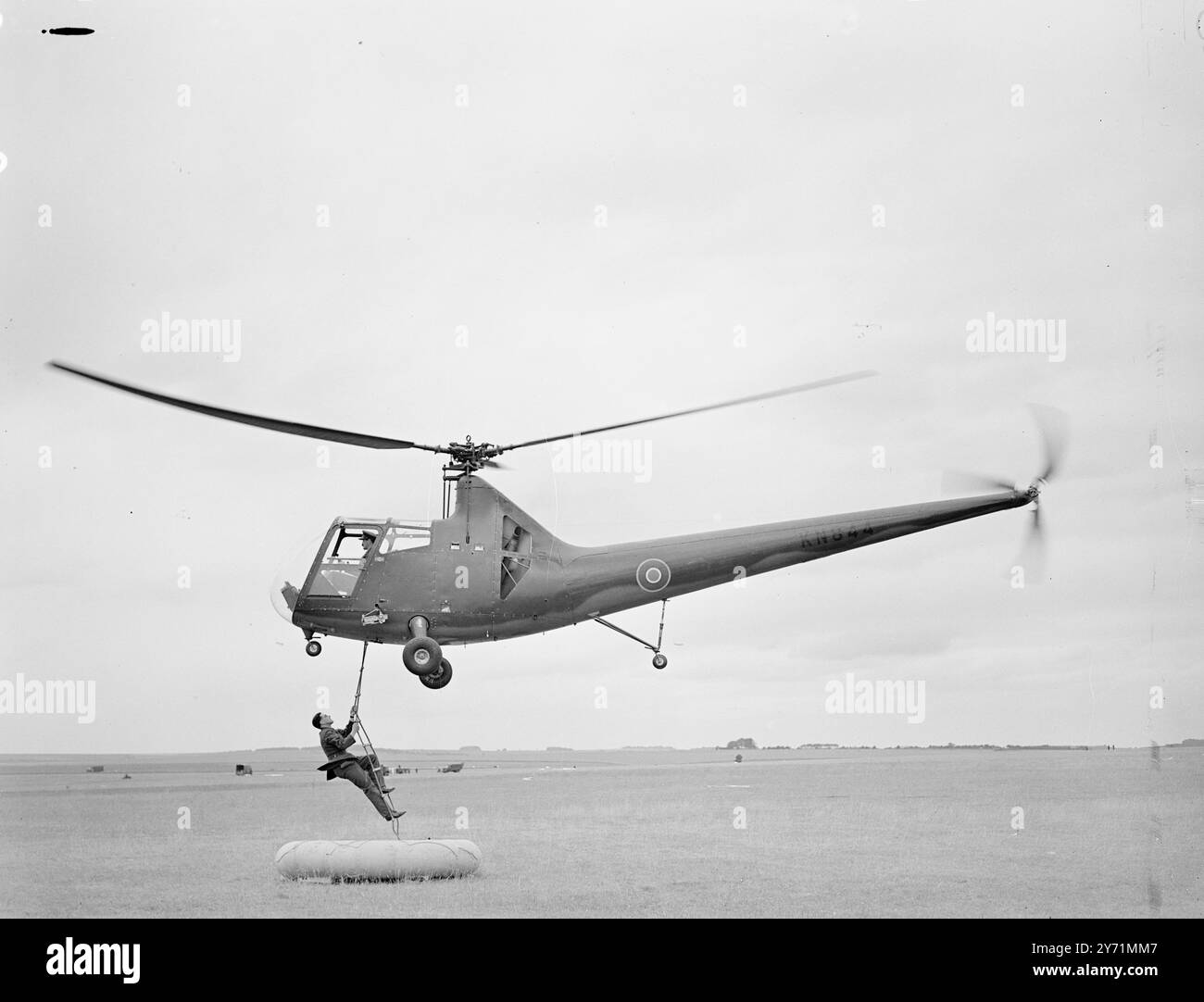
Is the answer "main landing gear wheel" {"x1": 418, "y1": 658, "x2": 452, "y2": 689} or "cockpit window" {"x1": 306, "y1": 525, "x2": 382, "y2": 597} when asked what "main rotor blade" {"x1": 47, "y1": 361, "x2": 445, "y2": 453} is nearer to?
"cockpit window" {"x1": 306, "y1": 525, "x2": 382, "y2": 597}

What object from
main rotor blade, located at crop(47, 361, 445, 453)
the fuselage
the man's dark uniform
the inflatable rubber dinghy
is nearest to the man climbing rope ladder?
the man's dark uniform

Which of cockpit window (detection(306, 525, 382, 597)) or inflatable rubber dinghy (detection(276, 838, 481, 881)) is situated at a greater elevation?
cockpit window (detection(306, 525, 382, 597))

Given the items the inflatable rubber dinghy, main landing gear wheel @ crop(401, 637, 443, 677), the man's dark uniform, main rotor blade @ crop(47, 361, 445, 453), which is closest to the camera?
main rotor blade @ crop(47, 361, 445, 453)

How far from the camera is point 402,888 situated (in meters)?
16.3

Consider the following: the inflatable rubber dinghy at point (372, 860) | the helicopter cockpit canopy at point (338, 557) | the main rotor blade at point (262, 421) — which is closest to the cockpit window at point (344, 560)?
the helicopter cockpit canopy at point (338, 557)

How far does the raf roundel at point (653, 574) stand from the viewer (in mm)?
18250

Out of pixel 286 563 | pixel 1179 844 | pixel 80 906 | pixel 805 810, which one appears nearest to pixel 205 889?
pixel 80 906

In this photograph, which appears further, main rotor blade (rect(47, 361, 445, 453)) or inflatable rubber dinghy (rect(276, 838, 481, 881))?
inflatable rubber dinghy (rect(276, 838, 481, 881))

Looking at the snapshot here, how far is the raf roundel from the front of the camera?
18.2 m

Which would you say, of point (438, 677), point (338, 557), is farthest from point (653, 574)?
point (338, 557)

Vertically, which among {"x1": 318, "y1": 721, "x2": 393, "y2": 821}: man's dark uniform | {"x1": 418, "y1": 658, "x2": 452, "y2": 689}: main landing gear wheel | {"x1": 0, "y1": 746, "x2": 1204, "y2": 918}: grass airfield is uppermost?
{"x1": 418, "y1": 658, "x2": 452, "y2": 689}: main landing gear wheel

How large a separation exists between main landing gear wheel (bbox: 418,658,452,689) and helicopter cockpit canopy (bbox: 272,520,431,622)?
1484 mm

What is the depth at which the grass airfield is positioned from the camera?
16312 mm

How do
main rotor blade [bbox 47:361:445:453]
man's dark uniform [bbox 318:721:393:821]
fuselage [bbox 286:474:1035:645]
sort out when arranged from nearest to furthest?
1. main rotor blade [bbox 47:361:445:453]
2. man's dark uniform [bbox 318:721:393:821]
3. fuselage [bbox 286:474:1035:645]
